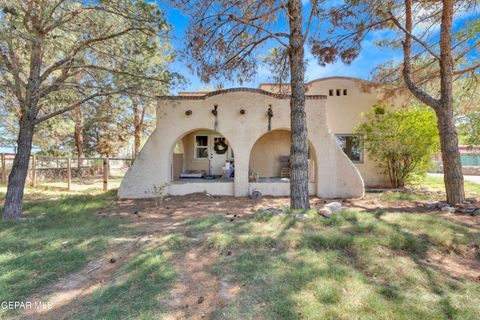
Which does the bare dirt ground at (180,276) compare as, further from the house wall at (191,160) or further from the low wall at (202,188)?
the house wall at (191,160)

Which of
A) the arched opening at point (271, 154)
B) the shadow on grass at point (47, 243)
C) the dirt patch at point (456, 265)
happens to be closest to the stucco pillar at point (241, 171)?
the arched opening at point (271, 154)

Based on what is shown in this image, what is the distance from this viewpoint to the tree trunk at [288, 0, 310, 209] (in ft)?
20.5

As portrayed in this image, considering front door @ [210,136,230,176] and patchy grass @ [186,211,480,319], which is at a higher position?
front door @ [210,136,230,176]

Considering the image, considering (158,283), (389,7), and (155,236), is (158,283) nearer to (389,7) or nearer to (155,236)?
(155,236)

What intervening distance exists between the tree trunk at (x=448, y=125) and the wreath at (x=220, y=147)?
888 centimetres

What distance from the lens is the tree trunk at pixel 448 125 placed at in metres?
7.02

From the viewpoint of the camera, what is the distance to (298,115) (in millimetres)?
6230

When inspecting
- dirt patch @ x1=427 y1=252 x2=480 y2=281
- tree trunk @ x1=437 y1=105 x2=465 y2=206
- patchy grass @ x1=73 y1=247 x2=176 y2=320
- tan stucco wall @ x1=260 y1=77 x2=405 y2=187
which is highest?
tan stucco wall @ x1=260 y1=77 x2=405 y2=187

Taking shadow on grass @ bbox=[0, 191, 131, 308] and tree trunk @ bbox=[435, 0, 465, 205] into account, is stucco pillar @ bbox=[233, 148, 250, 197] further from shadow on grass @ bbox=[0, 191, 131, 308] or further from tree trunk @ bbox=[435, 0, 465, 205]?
tree trunk @ bbox=[435, 0, 465, 205]

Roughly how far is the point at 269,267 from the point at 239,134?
23.1 ft

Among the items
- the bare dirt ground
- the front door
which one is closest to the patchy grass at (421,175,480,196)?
the bare dirt ground

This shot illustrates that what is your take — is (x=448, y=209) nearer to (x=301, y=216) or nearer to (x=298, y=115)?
(x=301, y=216)

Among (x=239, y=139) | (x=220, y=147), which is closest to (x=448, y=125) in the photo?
(x=239, y=139)

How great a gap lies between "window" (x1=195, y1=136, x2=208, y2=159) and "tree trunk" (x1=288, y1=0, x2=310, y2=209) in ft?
24.2
